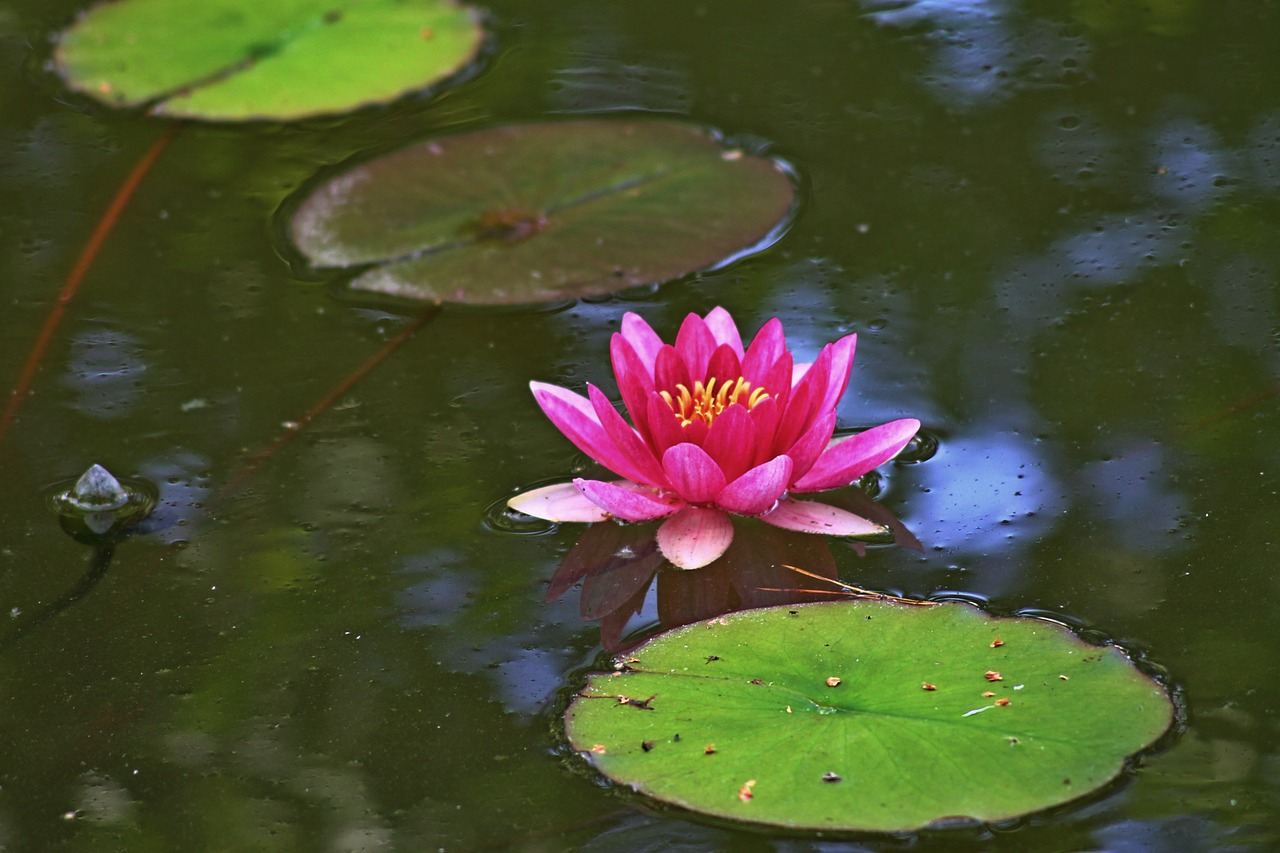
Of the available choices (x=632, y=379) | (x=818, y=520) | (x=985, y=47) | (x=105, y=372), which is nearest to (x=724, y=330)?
(x=632, y=379)

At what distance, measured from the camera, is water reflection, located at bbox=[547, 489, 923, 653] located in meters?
1.77

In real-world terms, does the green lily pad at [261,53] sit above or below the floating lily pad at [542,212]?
above

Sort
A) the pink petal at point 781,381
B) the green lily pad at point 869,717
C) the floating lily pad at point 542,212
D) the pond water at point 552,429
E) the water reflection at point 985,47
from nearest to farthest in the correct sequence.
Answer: the green lily pad at point 869,717
the pond water at point 552,429
the pink petal at point 781,381
the floating lily pad at point 542,212
the water reflection at point 985,47

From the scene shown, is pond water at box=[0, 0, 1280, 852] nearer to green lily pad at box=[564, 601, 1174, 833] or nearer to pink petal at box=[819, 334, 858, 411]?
green lily pad at box=[564, 601, 1174, 833]

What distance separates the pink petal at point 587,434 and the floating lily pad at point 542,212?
56cm

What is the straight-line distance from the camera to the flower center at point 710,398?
190cm

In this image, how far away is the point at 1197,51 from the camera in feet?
10.3

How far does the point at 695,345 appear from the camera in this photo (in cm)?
196

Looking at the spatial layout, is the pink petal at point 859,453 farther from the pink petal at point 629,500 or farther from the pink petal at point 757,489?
the pink petal at point 629,500

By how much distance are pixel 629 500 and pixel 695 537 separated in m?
0.11

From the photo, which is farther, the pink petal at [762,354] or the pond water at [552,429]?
the pink petal at [762,354]

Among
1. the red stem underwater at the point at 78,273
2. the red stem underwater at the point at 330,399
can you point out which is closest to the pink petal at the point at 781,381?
the red stem underwater at the point at 330,399

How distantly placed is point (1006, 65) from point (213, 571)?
2261 mm

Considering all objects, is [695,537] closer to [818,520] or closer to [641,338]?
[818,520]
